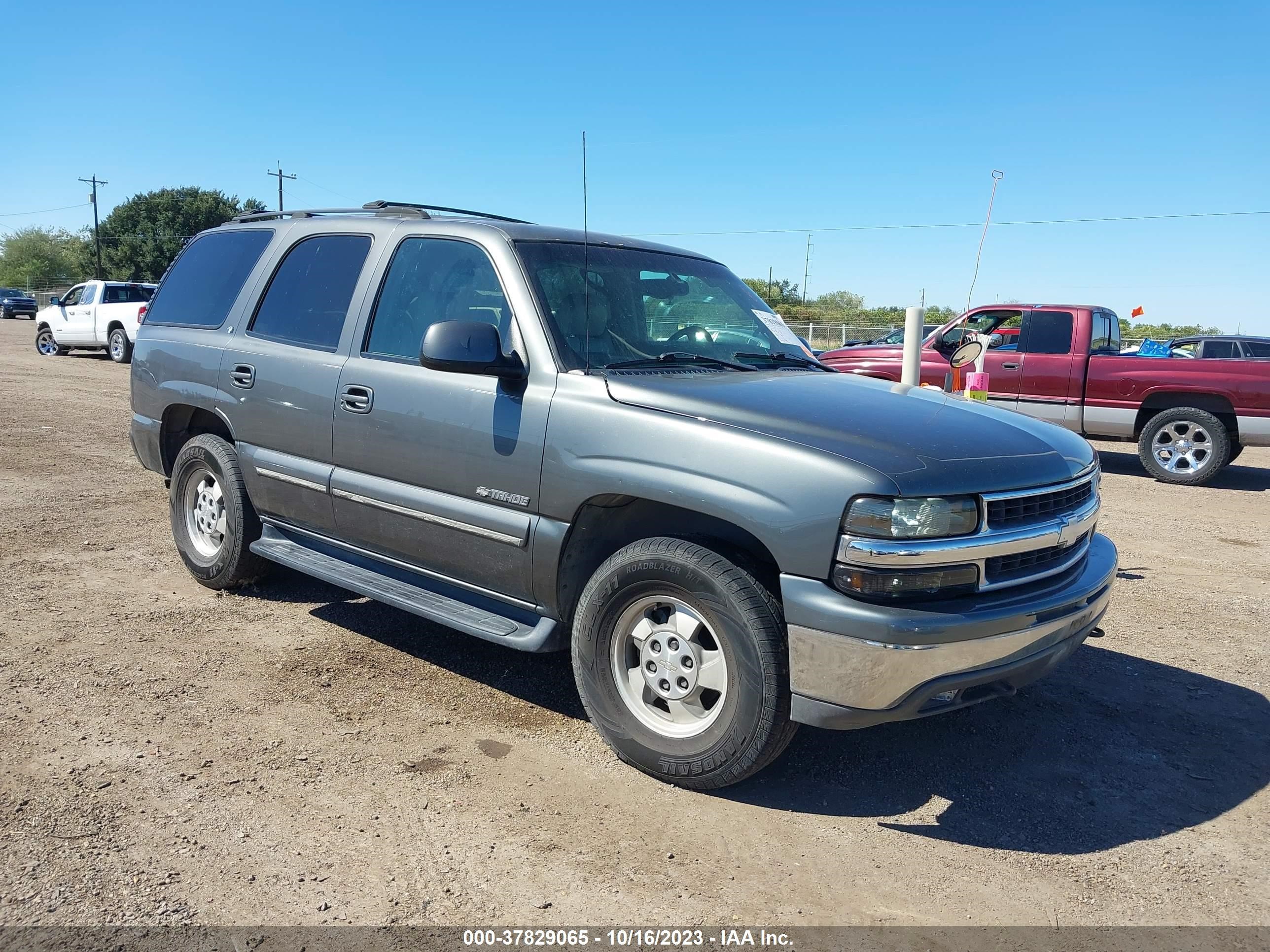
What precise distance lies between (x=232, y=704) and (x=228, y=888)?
134 cm

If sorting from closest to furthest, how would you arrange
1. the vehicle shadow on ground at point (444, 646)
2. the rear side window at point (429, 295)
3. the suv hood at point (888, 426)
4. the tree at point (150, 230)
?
1. the suv hood at point (888, 426)
2. the rear side window at point (429, 295)
3. the vehicle shadow on ground at point (444, 646)
4. the tree at point (150, 230)

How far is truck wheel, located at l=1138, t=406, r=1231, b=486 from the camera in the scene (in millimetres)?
10953

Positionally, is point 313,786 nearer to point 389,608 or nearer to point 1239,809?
point 389,608

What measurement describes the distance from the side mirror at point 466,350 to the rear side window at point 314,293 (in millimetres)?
1067

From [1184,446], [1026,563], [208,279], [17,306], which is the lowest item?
[1184,446]

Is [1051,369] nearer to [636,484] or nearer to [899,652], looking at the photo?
[636,484]

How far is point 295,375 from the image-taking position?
455 centimetres

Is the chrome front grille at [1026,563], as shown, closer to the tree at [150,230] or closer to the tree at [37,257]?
the tree at [150,230]

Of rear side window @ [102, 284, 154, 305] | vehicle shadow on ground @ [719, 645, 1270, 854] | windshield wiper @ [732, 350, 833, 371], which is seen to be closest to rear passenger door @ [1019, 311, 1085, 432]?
vehicle shadow on ground @ [719, 645, 1270, 854]

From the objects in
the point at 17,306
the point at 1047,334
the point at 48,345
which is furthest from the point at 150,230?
the point at 1047,334

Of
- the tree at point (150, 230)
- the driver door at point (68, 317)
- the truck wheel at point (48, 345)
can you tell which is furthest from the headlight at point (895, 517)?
the tree at point (150, 230)

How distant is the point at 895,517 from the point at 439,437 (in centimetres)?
191

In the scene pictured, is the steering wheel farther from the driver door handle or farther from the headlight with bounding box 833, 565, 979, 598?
the driver door handle

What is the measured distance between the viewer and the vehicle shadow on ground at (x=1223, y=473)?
11.2 metres
